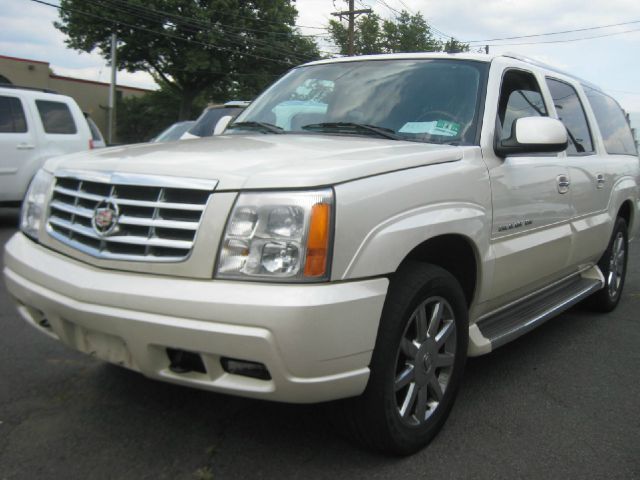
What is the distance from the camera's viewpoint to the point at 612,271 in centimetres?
528

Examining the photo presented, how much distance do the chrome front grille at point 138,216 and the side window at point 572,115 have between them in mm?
2749

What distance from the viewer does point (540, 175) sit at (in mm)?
3574

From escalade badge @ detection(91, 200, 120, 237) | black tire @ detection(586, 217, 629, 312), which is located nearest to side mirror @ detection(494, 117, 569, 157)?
escalade badge @ detection(91, 200, 120, 237)

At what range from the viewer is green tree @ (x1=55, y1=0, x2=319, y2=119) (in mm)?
33938

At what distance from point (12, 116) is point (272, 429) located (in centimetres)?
780

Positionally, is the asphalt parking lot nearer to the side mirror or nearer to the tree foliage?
the side mirror

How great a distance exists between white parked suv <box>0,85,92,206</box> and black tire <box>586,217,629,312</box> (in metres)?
7.49

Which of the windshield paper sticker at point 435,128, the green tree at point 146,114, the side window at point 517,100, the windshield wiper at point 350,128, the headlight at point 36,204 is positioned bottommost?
the green tree at point 146,114

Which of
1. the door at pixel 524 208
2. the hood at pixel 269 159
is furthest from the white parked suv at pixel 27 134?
the door at pixel 524 208

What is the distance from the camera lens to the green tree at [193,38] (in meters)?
33.9

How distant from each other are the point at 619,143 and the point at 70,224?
4.59m

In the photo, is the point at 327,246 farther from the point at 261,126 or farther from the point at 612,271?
the point at 612,271

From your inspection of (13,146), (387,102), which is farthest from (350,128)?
(13,146)

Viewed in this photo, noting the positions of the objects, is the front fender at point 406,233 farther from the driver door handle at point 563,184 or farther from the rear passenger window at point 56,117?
the rear passenger window at point 56,117
